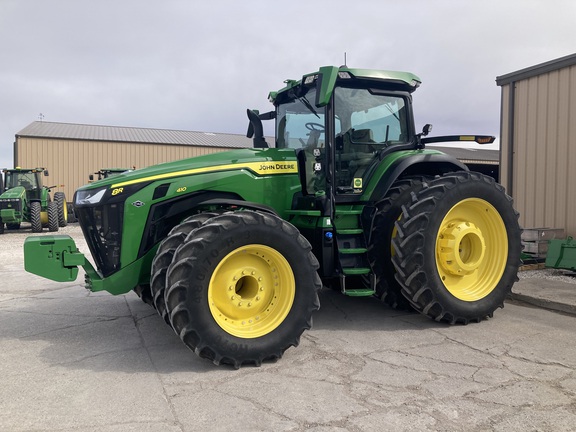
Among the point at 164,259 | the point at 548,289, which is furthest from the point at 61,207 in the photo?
the point at 548,289

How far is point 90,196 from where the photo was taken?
4.38m

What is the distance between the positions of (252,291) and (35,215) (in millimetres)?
15772

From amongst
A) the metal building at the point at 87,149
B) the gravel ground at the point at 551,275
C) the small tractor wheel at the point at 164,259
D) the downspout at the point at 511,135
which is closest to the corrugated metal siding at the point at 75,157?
the metal building at the point at 87,149

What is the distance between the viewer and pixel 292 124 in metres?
5.65

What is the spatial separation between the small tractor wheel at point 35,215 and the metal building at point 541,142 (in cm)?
1515

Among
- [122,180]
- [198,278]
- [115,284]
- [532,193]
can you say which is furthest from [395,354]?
[532,193]

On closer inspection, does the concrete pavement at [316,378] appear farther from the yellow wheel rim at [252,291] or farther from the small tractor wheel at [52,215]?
the small tractor wheel at [52,215]

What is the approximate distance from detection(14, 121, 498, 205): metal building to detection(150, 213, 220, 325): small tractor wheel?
23085mm

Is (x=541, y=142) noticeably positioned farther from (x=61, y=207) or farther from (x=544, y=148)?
(x=61, y=207)

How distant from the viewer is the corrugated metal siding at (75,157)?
25016mm

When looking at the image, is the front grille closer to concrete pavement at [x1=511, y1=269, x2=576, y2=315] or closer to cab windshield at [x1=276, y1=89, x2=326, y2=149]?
cab windshield at [x1=276, y1=89, x2=326, y2=149]

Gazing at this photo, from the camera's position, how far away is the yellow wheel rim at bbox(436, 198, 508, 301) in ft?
16.4

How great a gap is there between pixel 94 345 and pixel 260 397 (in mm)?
1937

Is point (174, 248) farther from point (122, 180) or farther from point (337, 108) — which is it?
point (337, 108)
